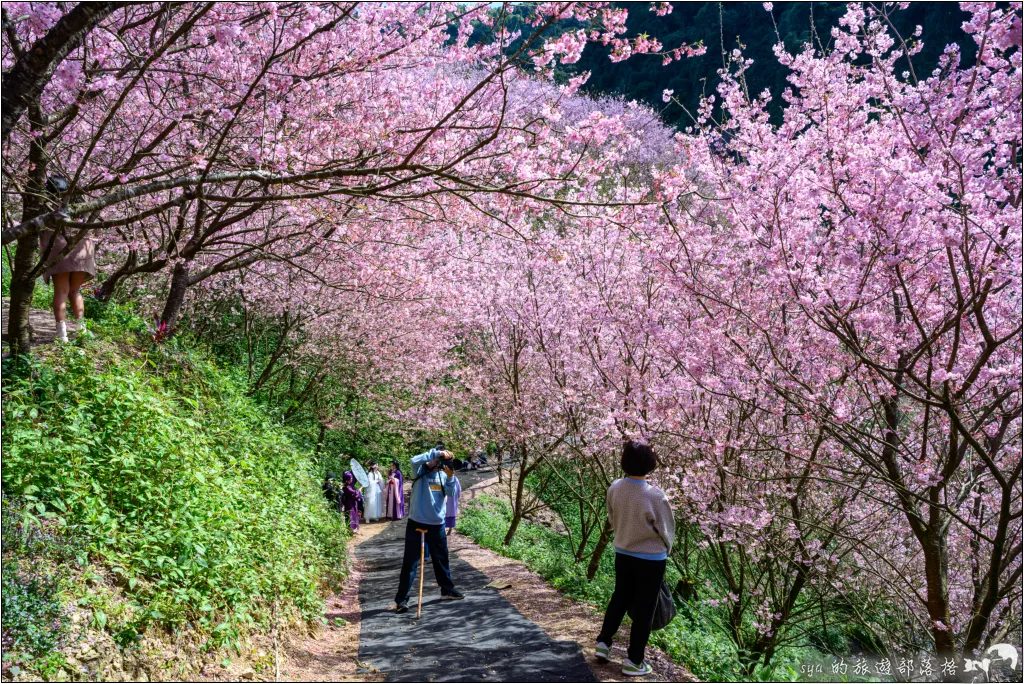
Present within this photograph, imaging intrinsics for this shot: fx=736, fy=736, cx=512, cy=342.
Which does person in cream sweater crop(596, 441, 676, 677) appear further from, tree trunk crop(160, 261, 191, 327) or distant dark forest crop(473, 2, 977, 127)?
distant dark forest crop(473, 2, 977, 127)

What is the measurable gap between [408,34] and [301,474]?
5794mm

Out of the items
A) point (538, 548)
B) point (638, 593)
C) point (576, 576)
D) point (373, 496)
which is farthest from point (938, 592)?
point (373, 496)

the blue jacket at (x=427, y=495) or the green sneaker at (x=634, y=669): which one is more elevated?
the blue jacket at (x=427, y=495)

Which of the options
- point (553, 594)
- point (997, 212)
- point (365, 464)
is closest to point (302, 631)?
point (553, 594)

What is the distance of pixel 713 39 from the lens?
31094mm

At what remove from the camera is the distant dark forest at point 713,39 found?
26141 millimetres

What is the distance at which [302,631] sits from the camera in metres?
6.05

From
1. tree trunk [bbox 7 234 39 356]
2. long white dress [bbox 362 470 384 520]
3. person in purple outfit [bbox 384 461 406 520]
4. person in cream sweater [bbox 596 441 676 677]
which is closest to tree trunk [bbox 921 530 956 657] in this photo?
person in cream sweater [bbox 596 441 676 677]

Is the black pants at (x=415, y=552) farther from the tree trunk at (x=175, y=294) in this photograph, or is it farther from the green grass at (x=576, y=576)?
the tree trunk at (x=175, y=294)

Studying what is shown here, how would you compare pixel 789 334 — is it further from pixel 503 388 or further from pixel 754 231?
pixel 503 388

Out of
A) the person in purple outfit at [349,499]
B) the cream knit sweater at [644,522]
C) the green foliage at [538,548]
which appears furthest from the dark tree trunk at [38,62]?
the person in purple outfit at [349,499]

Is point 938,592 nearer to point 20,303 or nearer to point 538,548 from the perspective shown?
point 20,303

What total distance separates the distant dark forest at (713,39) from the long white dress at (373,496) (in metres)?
17.6

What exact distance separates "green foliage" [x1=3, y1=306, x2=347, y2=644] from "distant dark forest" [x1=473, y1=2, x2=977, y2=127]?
77.3 ft
